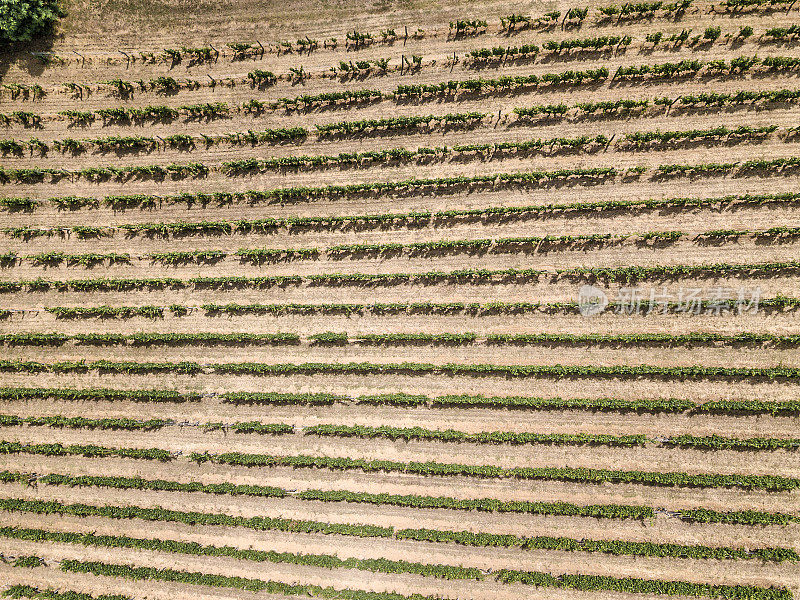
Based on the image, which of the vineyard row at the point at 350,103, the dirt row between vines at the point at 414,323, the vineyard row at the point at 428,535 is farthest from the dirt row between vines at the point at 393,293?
the vineyard row at the point at 428,535

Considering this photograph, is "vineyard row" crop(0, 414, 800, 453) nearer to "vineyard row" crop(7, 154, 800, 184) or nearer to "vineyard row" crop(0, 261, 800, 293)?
"vineyard row" crop(0, 261, 800, 293)

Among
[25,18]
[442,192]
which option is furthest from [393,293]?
[25,18]

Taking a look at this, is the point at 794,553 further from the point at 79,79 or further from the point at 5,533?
the point at 79,79

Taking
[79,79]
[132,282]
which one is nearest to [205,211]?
[132,282]

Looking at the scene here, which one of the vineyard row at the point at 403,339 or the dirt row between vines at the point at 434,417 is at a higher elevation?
the vineyard row at the point at 403,339

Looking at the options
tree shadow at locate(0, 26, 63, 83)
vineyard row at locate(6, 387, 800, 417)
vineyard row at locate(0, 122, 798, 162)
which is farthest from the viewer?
tree shadow at locate(0, 26, 63, 83)

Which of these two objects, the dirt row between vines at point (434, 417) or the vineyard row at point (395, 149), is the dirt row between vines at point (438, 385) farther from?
the vineyard row at point (395, 149)

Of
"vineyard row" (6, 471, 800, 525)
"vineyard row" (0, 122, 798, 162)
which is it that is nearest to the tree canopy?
"vineyard row" (0, 122, 798, 162)

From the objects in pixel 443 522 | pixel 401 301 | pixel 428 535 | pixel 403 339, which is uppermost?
pixel 401 301

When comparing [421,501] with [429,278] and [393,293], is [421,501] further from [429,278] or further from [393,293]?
[429,278]
